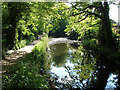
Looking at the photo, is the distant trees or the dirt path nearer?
the dirt path

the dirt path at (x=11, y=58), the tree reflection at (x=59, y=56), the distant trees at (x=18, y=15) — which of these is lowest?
the tree reflection at (x=59, y=56)

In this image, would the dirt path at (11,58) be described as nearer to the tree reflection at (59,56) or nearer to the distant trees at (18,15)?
the distant trees at (18,15)

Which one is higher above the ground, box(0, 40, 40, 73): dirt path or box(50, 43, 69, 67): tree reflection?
box(0, 40, 40, 73): dirt path

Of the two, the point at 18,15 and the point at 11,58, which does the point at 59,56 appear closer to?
the point at 11,58

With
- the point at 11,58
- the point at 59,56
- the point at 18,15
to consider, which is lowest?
the point at 59,56

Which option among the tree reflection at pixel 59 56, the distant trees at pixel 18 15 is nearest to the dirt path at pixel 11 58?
the distant trees at pixel 18 15

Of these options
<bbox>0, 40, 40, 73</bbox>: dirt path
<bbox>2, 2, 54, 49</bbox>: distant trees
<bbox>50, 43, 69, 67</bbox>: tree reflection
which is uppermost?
<bbox>2, 2, 54, 49</bbox>: distant trees

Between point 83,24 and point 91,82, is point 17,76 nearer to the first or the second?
point 91,82

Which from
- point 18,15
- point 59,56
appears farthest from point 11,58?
point 59,56

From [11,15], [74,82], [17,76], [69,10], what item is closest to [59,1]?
[69,10]

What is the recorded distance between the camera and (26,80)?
3854 millimetres

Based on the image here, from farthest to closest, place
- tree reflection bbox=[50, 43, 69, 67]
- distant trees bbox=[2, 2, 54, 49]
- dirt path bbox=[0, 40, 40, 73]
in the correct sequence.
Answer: tree reflection bbox=[50, 43, 69, 67] < distant trees bbox=[2, 2, 54, 49] < dirt path bbox=[0, 40, 40, 73]

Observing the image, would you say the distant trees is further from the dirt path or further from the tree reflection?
the tree reflection

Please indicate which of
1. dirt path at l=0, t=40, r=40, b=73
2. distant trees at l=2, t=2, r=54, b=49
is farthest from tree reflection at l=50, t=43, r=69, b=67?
distant trees at l=2, t=2, r=54, b=49
